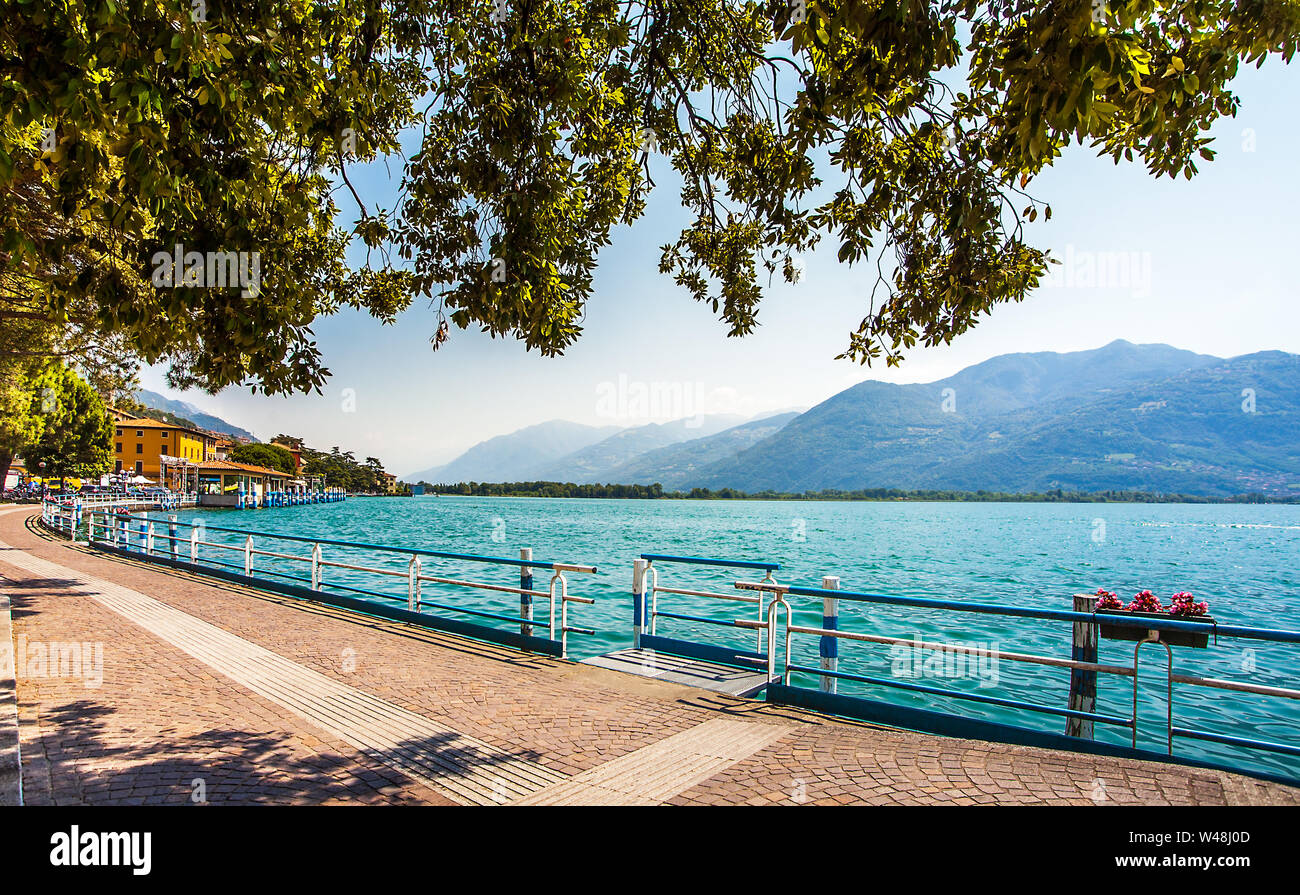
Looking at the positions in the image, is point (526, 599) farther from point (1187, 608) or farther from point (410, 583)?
point (1187, 608)

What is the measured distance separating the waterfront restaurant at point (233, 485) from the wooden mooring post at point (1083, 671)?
114 m

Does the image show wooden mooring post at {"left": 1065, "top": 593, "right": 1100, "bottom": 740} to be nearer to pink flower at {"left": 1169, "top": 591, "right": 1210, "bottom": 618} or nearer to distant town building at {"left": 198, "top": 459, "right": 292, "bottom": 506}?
pink flower at {"left": 1169, "top": 591, "right": 1210, "bottom": 618}

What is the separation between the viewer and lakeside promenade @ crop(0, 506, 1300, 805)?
14.4ft

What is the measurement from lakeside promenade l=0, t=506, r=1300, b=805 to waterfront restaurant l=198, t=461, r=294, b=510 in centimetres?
10835

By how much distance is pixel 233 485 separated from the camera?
122375 millimetres

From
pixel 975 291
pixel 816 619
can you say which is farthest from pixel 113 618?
pixel 816 619

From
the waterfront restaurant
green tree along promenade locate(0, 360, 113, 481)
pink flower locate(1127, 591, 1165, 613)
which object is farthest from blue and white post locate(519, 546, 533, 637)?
the waterfront restaurant

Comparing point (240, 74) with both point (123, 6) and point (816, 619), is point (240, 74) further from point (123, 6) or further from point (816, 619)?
point (816, 619)

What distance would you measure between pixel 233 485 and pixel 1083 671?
141 m

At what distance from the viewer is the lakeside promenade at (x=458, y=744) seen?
172 inches

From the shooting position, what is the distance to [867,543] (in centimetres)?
6178

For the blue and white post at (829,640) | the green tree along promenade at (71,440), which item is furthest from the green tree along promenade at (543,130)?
the green tree along promenade at (71,440)

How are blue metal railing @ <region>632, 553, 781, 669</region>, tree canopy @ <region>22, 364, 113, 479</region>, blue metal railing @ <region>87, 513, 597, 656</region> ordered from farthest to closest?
1. tree canopy @ <region>22, 364, 113, 479</region>
2. blue metal railing @ <region>87, 513, 597, 656</region>
3. blue metal railing @ <region>632, 553, 781, 669</region>
